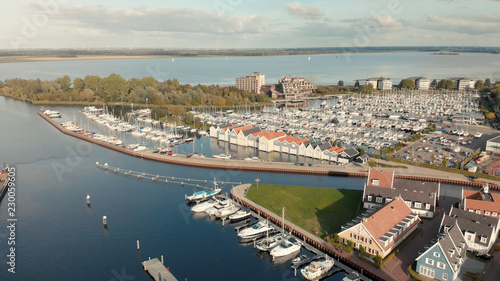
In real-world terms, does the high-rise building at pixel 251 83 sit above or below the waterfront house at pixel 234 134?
above

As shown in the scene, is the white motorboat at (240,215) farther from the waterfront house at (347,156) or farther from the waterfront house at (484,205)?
the waterfront house at (347,156)

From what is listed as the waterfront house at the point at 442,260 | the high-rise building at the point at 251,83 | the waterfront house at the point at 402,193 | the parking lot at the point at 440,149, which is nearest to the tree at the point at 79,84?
the high-rise building at the point at 251,83

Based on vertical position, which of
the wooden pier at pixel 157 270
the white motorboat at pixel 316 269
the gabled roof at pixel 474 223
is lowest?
the wooden pier at pixel 157 270

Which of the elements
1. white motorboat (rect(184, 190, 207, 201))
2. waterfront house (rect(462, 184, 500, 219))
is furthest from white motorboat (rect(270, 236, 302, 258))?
waterfront house (rect(462, 184, 500, 219))

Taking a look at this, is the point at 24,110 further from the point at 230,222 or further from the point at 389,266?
the point at 389,266

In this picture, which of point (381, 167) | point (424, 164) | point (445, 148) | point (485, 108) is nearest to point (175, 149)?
point (381, 167)

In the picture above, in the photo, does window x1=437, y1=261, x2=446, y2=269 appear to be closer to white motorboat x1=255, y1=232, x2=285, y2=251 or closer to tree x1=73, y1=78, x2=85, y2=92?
white motorboat x1=255, y1=232, x2=285, y2=251
